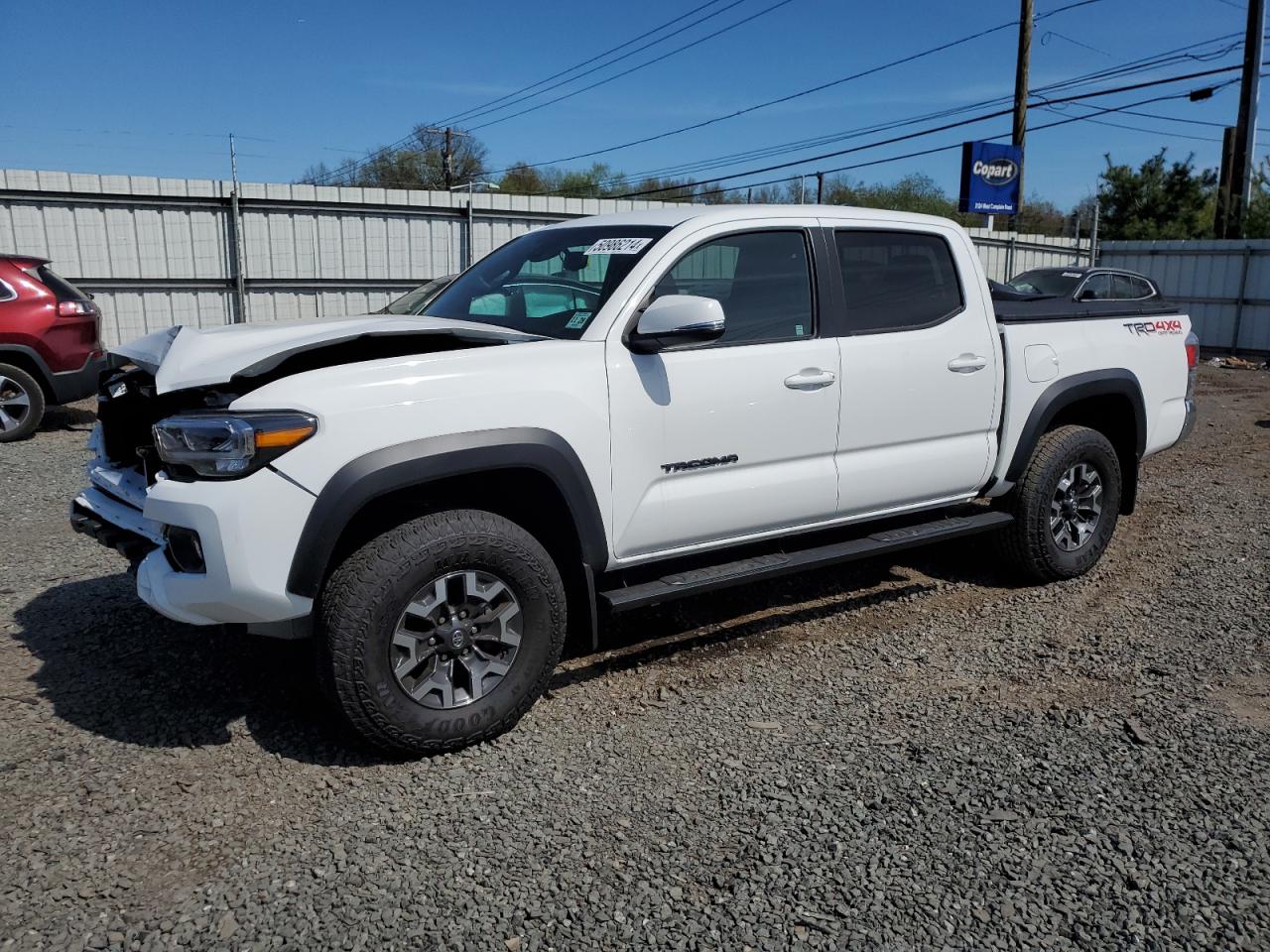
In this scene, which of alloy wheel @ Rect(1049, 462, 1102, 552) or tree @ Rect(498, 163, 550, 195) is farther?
tree @ Rect(498, 163, 550, 195)

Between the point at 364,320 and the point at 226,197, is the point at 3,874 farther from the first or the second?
the point at 226,197

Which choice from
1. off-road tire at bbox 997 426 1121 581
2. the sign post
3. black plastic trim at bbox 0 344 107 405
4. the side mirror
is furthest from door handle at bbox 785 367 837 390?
the sign post

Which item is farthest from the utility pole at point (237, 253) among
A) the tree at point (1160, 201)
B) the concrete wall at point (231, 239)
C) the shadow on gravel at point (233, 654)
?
the tree at point (1160, 201)

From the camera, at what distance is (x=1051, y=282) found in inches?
632

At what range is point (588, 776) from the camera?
11.5 feet

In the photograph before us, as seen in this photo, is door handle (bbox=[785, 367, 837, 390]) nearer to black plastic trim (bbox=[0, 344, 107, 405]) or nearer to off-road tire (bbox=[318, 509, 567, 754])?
off-road tire (bbox=[318, 509, 567, 754])

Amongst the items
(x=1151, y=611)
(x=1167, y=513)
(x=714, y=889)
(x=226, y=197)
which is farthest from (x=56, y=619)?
(x=226, y=197)

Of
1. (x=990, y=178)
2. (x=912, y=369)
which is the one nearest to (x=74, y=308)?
(x=912, y=369)

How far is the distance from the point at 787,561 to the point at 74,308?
324 inches

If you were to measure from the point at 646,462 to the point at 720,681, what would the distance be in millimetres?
1038

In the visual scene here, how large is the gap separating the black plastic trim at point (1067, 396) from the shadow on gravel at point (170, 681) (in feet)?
11.3

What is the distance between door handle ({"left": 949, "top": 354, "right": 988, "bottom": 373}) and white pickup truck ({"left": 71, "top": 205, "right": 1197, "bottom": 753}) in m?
0.02

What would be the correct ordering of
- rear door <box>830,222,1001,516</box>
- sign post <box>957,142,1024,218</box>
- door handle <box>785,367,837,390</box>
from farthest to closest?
sign post <box>957,142,1024,218</box> → rear door <box>830,222,1001,516</box> → door handle <box>785,367,837,390</box>

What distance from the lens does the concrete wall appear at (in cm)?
1190
